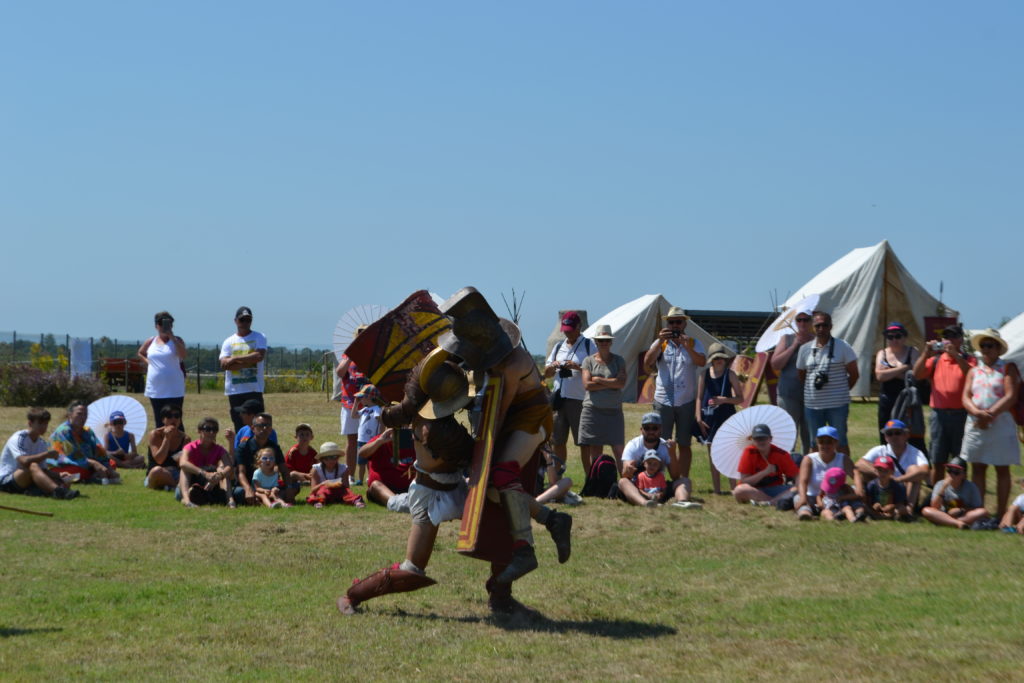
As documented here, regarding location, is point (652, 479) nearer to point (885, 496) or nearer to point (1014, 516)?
point (885, 496)

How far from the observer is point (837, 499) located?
9.66 meters

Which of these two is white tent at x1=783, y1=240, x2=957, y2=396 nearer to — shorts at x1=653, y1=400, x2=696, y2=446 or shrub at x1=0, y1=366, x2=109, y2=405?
shorts at x1=653, y1=400, x2=696, y2=446

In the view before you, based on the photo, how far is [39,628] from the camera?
566 centimetres

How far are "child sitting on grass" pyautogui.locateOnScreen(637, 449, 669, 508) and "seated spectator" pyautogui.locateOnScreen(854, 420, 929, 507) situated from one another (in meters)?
1.68

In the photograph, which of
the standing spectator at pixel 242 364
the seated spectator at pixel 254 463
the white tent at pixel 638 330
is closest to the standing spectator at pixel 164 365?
the standing spectator at pixel 242 364

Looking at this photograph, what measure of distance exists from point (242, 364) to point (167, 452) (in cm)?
120

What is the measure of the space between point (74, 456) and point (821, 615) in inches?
328

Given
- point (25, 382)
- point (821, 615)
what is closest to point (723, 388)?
point (821, 615)

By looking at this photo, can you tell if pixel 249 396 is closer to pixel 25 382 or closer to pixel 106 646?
pixel 106 646

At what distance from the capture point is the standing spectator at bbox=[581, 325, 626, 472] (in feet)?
36.2

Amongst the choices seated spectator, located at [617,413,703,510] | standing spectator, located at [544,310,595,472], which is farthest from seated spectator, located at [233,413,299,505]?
seated spectator, located at [617,413,703,510]

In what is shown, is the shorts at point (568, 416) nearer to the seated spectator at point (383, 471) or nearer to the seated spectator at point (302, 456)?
the seated spectator at point (383, 471)

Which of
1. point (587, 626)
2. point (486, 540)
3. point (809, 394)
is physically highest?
point (809, 394)

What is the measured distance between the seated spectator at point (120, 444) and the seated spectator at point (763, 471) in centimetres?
677
